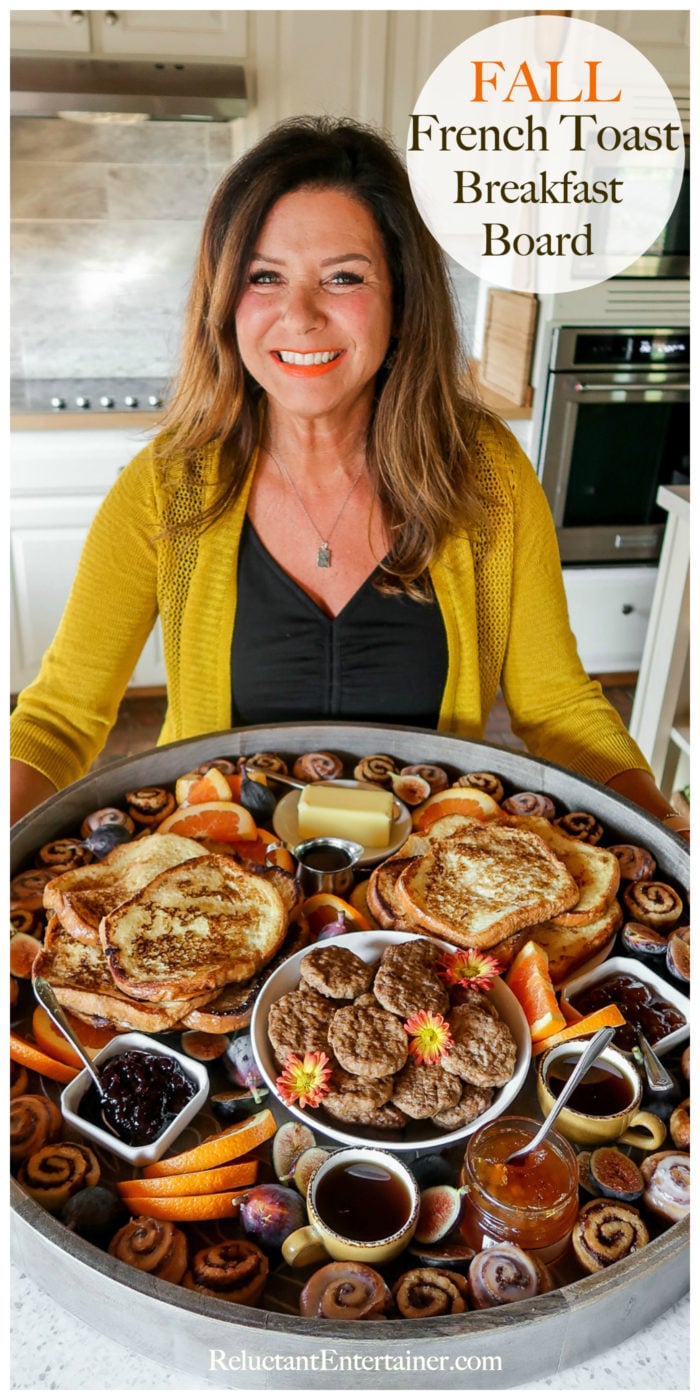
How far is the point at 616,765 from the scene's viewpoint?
4.79ft

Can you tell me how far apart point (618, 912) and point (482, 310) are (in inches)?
129

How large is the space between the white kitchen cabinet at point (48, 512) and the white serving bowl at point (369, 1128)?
2.41 m

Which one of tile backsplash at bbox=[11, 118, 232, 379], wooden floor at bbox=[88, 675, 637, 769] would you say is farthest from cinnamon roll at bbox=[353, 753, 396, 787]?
tile backsplash at bbox=[11, 118, 232, 379]

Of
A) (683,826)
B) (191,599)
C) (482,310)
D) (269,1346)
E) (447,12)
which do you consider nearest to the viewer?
(269,1346)

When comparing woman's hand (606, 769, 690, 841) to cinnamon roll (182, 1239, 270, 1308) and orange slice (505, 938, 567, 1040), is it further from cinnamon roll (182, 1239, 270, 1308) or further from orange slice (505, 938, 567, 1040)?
cinnamon roll (182, 1239, 270, 1308)

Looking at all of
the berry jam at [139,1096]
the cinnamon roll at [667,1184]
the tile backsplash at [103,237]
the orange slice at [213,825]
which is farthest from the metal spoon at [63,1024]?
the tile backsplash at [103,237]

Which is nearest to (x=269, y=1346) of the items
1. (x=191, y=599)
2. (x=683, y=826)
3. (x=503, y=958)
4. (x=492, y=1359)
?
(x=492, y=1359)

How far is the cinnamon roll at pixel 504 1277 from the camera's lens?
755mm

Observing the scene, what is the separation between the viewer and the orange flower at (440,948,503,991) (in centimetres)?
101

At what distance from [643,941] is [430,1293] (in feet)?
1.52

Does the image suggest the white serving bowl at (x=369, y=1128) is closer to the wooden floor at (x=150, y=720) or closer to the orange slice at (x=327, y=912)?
the orange slice at (x=327, y=912)

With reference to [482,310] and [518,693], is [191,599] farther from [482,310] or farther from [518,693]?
[482,310]

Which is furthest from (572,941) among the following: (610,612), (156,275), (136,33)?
(156,275)

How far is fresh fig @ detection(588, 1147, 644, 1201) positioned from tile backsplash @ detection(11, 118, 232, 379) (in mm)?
3155
